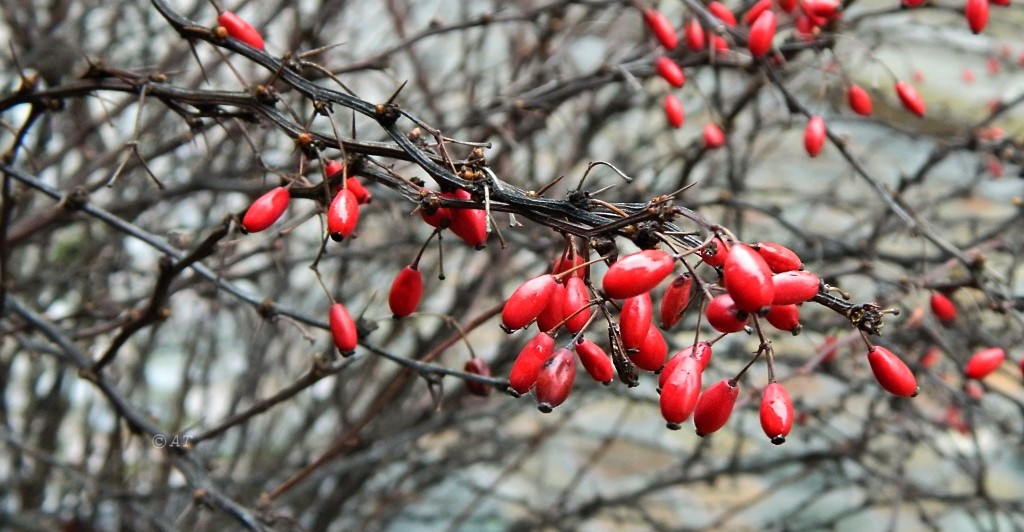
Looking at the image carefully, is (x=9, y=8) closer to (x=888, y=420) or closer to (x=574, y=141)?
(x=574, y=141)

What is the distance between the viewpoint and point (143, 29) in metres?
3.18

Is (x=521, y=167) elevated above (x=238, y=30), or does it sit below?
below

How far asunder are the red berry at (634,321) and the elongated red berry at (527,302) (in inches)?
3.0

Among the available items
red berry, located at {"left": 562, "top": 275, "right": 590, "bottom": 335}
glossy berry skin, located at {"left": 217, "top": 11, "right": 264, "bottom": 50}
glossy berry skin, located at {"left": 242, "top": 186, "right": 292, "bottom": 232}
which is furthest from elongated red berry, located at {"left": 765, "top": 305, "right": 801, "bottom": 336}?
glossy berry skin, located at {"left": 217, "top": 11, "right": 264, "bottom": 50}

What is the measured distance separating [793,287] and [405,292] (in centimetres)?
49

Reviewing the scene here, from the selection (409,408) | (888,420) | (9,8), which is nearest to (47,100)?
(9,8)

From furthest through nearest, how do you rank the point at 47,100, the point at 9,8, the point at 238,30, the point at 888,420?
the point at 9,8 < the point at 888,420 < the point at 47,100 < the point at 238,30

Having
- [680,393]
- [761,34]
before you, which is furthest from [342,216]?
[761,34]

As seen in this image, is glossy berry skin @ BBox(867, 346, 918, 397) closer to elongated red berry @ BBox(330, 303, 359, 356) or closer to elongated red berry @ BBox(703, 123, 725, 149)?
elongated red berry @ BBox(330, 303, 359, 356)

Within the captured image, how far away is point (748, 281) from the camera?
0.78 m

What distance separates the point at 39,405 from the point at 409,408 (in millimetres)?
1118

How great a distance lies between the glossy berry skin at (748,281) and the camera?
2.57ft

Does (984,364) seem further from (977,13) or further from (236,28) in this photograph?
(236,28)

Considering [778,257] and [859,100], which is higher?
[778,257]
